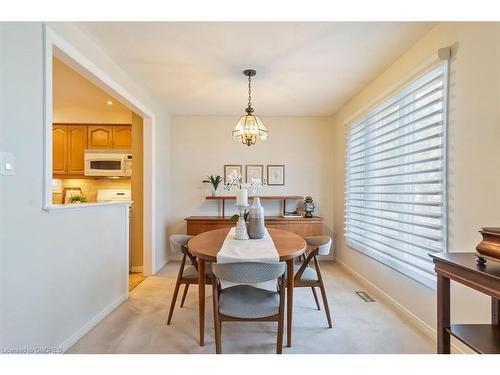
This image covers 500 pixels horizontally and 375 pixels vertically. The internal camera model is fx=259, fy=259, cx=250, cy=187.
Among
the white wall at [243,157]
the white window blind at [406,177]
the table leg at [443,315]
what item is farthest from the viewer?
the white wall at [243,157]

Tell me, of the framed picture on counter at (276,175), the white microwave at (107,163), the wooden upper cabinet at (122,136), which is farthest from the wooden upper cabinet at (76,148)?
the framed picture on counter at (276,175)

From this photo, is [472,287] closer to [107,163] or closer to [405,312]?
[405,312]

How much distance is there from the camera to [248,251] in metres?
1.79

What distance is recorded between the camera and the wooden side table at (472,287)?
102cm

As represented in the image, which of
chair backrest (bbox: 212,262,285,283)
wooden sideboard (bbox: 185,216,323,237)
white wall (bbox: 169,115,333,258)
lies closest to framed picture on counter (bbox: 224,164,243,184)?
white wall (bbox: 169,115,333,258)

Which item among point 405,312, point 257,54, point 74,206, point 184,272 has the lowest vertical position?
point 405,312

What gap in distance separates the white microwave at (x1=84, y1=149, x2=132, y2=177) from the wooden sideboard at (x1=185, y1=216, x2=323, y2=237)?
1.32 metres

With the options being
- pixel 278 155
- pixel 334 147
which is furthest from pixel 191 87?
pixel 334 147

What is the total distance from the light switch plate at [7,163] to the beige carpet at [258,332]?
4.24 ft

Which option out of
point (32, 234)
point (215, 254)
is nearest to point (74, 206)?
point (32, 234)

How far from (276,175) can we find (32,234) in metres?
3.33

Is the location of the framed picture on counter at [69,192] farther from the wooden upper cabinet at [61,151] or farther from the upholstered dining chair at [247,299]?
the upholstered dining chair at [247,299]

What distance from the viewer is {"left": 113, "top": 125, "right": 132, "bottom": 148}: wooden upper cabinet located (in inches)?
168

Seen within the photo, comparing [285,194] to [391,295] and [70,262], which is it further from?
[70,262]
